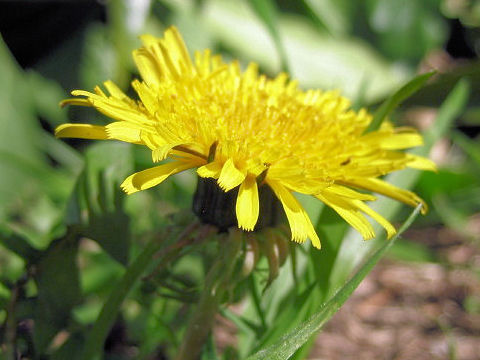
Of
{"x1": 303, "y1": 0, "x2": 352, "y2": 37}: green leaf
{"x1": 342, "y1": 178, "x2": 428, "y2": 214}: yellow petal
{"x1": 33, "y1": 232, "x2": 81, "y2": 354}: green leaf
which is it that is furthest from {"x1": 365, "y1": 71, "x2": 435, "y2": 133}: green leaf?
{"x1": 303, "y1": 0, "x2": 352, "y2": 37}: green leaf

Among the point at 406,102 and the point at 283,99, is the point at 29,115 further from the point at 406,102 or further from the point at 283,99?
the point at 406,102

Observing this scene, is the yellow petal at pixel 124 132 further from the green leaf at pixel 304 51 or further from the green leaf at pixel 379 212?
the green leaf at pixel 304 51

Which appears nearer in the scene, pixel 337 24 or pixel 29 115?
pixel 29 115

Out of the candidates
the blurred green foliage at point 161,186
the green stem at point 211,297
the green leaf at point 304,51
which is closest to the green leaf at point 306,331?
the blurred green foliage at point 161,186

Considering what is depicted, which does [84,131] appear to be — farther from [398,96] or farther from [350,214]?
[398,96]

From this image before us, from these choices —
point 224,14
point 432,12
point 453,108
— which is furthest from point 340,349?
point 432,12

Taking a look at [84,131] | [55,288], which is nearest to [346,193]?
[84,131]

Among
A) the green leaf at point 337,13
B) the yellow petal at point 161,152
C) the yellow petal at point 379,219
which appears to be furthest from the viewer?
the green leaf at point 337,13
